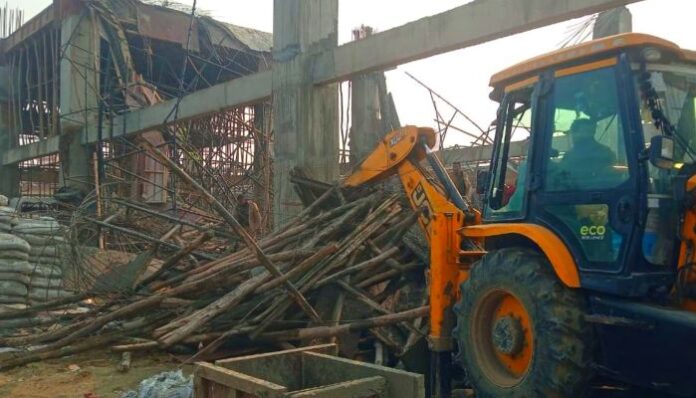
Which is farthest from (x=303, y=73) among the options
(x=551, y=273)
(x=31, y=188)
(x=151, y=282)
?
(x=31, y=188)

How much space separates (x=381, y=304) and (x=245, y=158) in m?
11.9

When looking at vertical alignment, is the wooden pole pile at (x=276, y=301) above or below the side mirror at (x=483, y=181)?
below

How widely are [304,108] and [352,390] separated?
681 cm

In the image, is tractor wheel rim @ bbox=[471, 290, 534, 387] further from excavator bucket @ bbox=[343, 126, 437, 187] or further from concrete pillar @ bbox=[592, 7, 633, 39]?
concrete pillar @ bbox=[592, 7, 633, 39]

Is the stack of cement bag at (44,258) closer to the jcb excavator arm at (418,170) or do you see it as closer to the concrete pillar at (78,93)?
the jcb excavator arm at (418,170)

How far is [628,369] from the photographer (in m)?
4.14

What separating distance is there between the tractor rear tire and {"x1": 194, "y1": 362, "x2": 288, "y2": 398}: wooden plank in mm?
1653

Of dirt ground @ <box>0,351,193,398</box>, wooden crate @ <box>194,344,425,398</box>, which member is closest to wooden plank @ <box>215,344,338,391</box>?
wooden crate @ <box>194,344,425,398</box>

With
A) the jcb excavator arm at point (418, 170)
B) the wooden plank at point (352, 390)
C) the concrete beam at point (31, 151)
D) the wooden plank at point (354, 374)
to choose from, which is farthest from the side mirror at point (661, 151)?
the concrete beam at point (31, 151)

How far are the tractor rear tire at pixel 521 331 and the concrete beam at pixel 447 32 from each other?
3420 millimetres

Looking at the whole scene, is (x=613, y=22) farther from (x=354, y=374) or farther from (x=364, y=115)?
(x=354, y=374)

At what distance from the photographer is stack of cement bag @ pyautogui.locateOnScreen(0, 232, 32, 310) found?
952cm

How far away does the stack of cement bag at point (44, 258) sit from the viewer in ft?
31.9

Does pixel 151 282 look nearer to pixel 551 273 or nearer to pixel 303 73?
pixel 303 73
